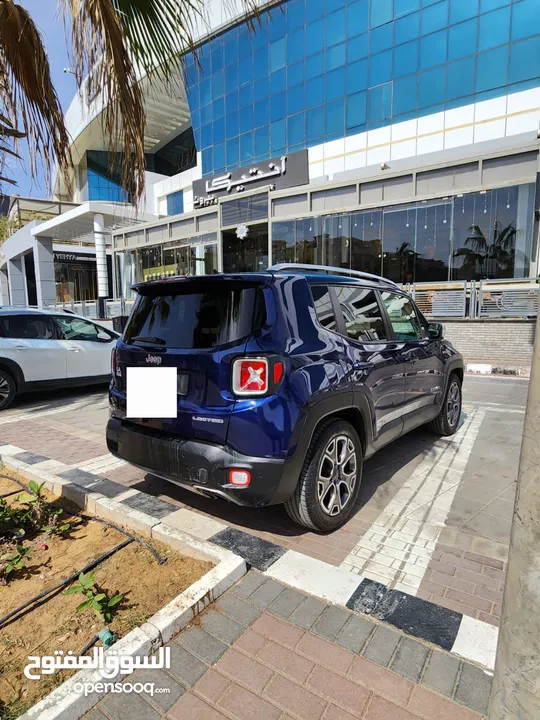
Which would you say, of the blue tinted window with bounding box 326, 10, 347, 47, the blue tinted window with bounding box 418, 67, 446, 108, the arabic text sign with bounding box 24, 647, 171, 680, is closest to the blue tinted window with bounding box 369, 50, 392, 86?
the blue tinted window with bounding box 418, 67, 446, 108

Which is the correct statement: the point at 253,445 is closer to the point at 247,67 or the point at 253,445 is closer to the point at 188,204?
the point at 247,67

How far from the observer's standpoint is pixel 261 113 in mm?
25984

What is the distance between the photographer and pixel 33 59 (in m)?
2.77

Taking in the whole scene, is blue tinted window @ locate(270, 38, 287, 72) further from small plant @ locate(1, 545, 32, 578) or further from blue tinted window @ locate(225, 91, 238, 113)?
small plant @ locate(1, 545, 32, 578)

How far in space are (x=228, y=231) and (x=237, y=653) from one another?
21522mm

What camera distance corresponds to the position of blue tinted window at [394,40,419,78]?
2067cm

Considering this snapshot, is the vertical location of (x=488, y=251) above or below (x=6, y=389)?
above

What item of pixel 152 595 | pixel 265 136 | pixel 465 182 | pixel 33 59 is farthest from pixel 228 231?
pixel 152 595

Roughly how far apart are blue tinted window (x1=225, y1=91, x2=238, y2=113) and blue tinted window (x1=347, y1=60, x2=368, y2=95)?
25.2 ft

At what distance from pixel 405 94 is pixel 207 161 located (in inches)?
540

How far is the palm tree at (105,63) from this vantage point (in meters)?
2.50

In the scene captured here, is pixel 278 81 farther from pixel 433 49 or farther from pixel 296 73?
pixel 433 49

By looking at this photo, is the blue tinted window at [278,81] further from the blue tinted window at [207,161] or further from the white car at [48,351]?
the white car at [48,351]

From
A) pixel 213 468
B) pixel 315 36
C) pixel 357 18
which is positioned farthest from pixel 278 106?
pixel 213 468
